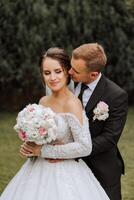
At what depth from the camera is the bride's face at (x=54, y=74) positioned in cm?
435

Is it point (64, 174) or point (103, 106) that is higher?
point (103, 106)

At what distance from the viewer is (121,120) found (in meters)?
4.50

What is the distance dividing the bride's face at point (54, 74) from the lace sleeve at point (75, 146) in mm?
236

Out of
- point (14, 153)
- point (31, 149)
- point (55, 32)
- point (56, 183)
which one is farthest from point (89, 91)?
point (55, 32)

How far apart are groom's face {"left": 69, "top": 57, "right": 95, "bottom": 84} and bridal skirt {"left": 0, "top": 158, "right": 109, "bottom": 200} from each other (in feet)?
1.96

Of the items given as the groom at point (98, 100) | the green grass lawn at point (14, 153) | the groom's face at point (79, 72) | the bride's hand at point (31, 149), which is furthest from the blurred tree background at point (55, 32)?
the bride's hand at point (31, 149)

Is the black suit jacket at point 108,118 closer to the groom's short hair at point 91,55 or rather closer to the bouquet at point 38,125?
the groom's short hair at point 91,55

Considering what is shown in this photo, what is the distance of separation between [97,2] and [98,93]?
639 centimetres

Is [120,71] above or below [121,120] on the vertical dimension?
A: below

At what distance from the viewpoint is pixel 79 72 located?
4.37m

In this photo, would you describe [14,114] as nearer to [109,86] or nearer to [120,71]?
[120,71]

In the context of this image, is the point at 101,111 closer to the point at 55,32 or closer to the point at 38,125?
the point at 38,125

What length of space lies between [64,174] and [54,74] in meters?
0.71

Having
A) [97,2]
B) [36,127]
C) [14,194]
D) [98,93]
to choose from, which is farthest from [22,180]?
[97,2]
